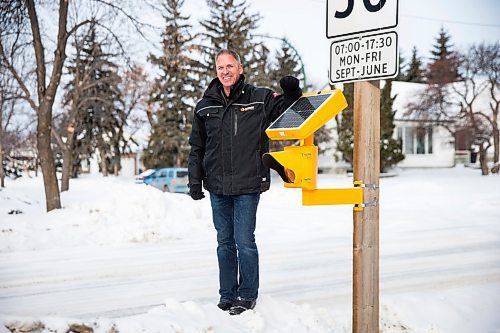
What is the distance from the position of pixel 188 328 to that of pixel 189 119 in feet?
109

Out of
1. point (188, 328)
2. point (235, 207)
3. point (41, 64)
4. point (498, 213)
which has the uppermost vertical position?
point (41, 64)

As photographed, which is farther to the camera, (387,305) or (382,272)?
(382,272)

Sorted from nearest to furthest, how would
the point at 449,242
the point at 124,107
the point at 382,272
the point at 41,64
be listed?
the point at 382,272 → the point at 449,242 → the point at 41,64 → the point at 124,107

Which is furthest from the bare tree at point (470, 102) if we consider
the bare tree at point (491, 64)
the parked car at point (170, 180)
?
the parked car at point (170, 180)

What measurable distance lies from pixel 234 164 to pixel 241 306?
1.06 meters

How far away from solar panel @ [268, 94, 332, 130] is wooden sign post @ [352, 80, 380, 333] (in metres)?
0.33

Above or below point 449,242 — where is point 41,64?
above

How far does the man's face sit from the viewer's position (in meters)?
3.80

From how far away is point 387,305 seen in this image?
14.4 feet

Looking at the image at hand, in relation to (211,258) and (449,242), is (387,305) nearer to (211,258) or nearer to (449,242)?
(211,258)

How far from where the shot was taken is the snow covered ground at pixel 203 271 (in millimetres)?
3676

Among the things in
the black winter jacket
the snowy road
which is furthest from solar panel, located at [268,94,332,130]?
the snowy road

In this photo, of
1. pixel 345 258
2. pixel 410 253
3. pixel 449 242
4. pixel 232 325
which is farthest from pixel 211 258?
pixel 449 242

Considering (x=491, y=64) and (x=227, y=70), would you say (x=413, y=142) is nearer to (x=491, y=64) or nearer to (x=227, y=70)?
(x=491, y=64)
